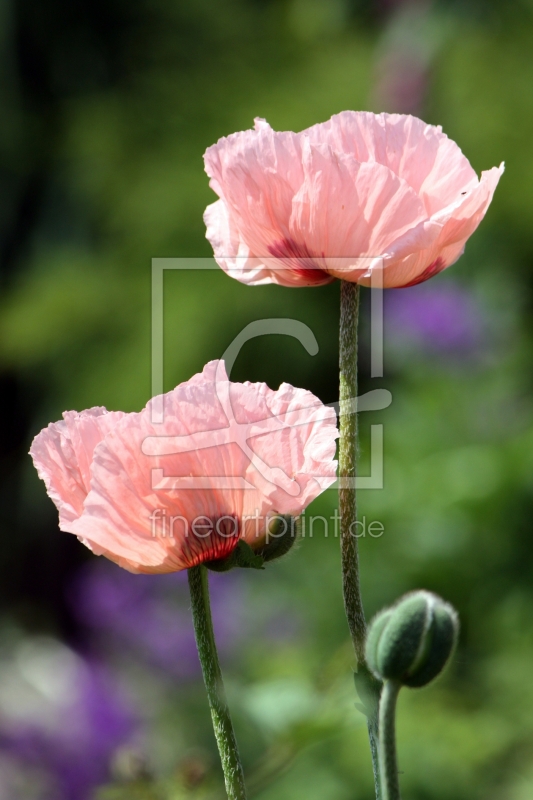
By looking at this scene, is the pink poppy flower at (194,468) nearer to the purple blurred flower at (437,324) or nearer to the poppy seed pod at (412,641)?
the poppy seed pod at (412,641)

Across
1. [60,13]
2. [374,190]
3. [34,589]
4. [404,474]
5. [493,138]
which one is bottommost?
[34,589]

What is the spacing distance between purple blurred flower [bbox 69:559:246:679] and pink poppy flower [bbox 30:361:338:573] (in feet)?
5.64

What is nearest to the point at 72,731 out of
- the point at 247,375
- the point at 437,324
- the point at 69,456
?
the point at 437,324

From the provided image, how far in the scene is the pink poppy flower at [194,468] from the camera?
0.50 meters

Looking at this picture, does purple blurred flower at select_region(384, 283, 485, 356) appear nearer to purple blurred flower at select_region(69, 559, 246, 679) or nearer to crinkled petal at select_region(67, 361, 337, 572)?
purple blurred flower at select_region(69, 559, 246, 679)

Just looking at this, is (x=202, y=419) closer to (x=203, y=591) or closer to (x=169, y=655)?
(x=203, y=591)

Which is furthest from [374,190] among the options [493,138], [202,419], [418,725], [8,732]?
[493,138]

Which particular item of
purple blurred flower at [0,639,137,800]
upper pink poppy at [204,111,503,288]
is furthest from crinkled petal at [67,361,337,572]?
purple blurred flower at [0,639,137,800]

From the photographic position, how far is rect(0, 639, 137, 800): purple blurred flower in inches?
68.9

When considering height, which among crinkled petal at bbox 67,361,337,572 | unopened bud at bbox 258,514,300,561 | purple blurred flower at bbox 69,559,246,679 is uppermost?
crinkled petal at bbox 67,361,337,572

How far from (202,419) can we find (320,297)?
2.67m

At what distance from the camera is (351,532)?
51cm

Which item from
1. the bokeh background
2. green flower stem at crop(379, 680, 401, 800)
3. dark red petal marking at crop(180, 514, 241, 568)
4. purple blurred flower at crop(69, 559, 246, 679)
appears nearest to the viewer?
green flower stem at crop(379, 680, 401, 800)

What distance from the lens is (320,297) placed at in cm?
315
